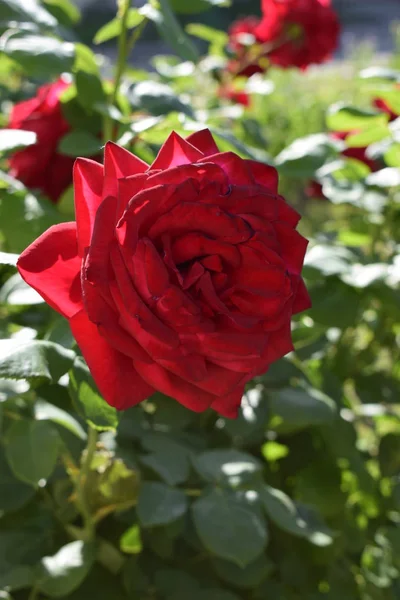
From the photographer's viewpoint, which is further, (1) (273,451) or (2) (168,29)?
(1) (273,451)

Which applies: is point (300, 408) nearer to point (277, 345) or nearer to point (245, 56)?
point (277, 345)

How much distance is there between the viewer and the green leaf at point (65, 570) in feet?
2.52

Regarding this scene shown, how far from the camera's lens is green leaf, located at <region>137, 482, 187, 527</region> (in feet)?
2.48

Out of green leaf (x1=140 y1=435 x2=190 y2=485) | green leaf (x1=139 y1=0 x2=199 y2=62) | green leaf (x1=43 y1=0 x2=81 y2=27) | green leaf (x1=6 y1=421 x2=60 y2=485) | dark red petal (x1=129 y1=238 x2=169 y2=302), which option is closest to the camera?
dark red petal (x1=129 y1=238 x2=169 y2=302)

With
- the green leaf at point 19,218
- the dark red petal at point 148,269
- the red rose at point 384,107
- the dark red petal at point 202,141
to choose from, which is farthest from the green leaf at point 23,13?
the red rose at point 384,107

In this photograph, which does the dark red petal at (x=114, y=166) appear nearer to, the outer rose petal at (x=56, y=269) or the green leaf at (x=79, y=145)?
the outer rose petal at (x=56, y=269)

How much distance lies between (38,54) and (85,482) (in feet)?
1.52

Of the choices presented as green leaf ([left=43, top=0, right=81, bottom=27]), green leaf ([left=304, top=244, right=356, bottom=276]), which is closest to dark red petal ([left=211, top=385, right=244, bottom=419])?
green leaf ([left=304, top=244, right=356, bottom=276])

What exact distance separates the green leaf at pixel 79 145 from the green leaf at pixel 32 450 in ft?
1.03

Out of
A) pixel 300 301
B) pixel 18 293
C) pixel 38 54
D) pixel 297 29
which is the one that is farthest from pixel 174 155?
pixel 297 29

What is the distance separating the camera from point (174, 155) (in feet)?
1.82

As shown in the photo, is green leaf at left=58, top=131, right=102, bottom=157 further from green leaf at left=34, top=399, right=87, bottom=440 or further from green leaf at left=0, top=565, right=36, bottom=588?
green leaf at left=0, top=565, right=36, bottom=588

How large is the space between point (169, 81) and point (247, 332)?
89 centimetres

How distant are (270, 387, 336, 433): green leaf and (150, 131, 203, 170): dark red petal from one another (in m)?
0.40
